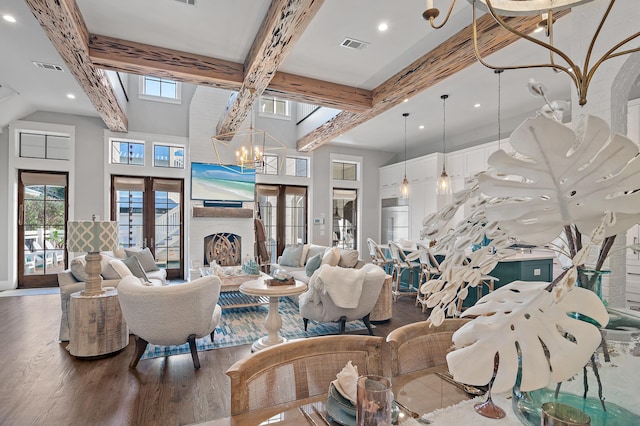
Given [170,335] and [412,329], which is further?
[170,335]

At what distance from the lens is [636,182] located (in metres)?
0.46

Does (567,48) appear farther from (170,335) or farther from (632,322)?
(170,335)

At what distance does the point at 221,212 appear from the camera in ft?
22.2

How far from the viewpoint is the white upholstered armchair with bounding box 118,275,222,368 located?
2609 mm

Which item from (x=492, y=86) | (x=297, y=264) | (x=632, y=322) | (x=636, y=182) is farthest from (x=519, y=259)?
(x=636, y=182)

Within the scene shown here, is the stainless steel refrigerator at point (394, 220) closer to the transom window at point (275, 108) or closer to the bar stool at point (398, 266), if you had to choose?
the bar stool at point (398, 266)

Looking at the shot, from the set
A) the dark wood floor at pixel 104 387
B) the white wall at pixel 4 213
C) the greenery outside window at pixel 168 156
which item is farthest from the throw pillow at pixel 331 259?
the white wall at pixel 4 213

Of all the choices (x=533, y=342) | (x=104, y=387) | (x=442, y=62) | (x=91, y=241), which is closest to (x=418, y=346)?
(x=533, y=342)

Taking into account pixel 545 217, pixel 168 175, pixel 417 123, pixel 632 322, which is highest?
pixel 417 123

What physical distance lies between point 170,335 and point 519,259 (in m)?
4.16

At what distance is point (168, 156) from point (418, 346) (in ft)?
22.6

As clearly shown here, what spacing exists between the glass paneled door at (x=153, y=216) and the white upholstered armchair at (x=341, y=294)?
4493mm

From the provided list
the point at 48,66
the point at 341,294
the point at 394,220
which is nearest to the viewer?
the point at 341,294

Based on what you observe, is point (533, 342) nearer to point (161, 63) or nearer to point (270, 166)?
point (161, 63)
